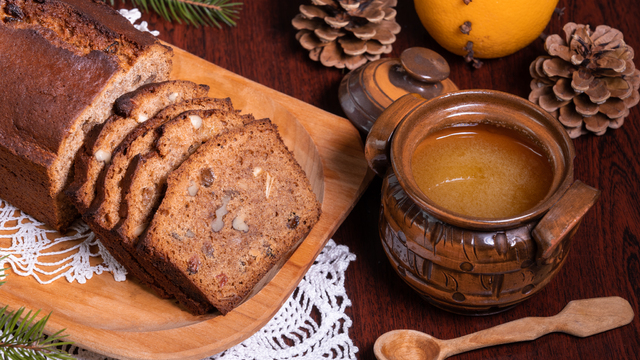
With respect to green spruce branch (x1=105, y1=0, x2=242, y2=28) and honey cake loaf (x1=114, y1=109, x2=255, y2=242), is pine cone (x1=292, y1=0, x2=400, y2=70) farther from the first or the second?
honey cake loaf (x1=114, y1=109, x2=255, y2=242)

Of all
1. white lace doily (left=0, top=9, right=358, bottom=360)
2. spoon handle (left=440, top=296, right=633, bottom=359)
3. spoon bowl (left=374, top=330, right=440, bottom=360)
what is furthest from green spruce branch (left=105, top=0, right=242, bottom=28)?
spoon handle (left=440, top=296, right=633, bottom=359)

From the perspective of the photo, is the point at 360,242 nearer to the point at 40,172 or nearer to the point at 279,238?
the point at 279,238

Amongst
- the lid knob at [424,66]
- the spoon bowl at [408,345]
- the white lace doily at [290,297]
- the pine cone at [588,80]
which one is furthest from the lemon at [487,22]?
the spoon bowl at [408,345]

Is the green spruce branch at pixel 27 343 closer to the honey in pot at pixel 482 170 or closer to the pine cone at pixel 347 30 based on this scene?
the honey in pot at pixel 482 170

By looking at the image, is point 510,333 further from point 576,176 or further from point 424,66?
point 424,66

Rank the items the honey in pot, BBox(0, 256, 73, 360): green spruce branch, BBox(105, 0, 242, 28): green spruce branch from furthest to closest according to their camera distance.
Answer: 1. BBox(105, 0, 242, 28): green spruce branch
2. the honey in pot
3. BBox(0, 256, 73, 360): green spruce branch

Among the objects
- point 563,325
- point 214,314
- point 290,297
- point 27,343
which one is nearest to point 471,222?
point 563,325

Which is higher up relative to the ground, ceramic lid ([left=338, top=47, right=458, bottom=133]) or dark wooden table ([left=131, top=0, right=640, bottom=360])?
ceramic lid ([left=338, top=47, right=458, bottom=133])
